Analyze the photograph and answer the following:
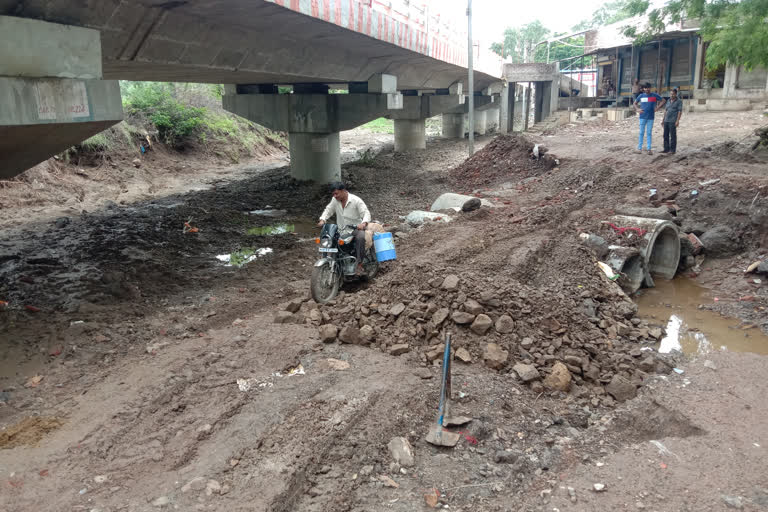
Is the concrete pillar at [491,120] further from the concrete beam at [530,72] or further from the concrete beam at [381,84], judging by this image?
the concrete beam at [381,84]

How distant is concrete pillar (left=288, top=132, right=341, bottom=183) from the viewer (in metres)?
18.5

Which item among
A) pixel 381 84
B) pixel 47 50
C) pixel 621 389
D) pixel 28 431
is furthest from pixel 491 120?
pixel 28 431

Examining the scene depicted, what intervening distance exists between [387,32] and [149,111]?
14.0 metres

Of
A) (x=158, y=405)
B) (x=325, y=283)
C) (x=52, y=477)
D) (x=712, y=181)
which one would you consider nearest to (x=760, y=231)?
(x=712, y=181)

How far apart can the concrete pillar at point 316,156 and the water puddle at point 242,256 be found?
7.49 metres

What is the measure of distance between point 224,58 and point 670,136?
11.8 meters

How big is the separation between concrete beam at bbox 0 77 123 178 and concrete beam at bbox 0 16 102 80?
4.3 inches

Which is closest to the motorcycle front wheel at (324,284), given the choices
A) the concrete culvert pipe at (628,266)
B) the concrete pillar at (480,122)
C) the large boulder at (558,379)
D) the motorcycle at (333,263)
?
the motorcycle at (333,263)

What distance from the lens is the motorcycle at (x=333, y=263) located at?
23.7ft

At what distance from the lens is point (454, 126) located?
38375mm

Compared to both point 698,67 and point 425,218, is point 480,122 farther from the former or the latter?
point 425,218

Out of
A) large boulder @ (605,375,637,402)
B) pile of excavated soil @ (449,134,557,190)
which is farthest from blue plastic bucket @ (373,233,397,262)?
pile of excavated soil @ (449,134,557,190)

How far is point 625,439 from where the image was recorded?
474 centimetres

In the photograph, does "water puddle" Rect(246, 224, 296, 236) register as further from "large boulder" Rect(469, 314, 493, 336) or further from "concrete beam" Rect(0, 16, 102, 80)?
"large boulder" Rect(469, 314, 493, 336)
